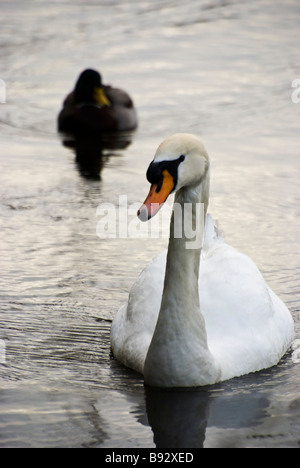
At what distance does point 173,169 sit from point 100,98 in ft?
30.0

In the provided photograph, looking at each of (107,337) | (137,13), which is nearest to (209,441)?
(107,337)

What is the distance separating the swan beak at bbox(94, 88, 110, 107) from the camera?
568 inches

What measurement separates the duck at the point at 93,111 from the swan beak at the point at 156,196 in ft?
27.4

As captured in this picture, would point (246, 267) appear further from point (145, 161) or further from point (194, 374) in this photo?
point (145, 161)

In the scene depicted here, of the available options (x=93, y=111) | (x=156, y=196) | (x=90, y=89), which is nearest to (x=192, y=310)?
(x=156, y=196)

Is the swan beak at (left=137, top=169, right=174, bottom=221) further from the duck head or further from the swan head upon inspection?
the duck head

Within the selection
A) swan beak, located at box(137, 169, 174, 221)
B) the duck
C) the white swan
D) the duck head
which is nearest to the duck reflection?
the duck

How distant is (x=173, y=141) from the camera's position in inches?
224

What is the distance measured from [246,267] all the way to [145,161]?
521 cm

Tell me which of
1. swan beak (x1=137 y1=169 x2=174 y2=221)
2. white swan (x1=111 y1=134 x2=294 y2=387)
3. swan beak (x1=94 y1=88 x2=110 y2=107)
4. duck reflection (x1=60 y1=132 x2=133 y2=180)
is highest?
swan beak (x1=137 y1=169 x2=174 y2=221)

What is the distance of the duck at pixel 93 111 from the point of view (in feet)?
45.6

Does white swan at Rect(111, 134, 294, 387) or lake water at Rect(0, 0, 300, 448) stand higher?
white swan at Rect(111, 134, 294, 387)

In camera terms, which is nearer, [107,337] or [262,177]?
[107,337]
